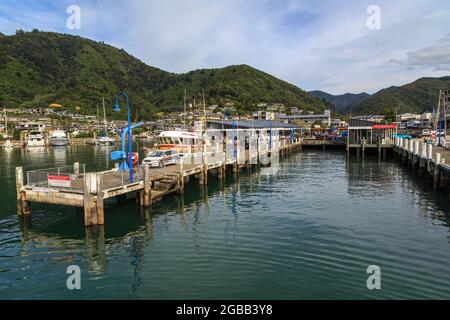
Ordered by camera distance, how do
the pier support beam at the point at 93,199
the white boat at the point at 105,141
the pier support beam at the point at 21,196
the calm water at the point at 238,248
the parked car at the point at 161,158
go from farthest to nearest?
1. the white boat at the point at 105,141
2. the parked car at the point at 161,158
3. the pier support beam at the point at 21,196
4. the pier support beam at the point at 93,199
5. the calm water at the point at 238,248

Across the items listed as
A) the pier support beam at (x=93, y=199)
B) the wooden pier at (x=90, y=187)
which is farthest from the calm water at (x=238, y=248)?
the wooden pier at (x=90, y=187)

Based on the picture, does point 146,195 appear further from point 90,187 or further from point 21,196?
point 21,196

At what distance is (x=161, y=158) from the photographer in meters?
33.7

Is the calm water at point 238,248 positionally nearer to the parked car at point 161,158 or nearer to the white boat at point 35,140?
the parked car at point 161,158

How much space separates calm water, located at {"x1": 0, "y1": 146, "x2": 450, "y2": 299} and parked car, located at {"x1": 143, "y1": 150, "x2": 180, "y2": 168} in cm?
565

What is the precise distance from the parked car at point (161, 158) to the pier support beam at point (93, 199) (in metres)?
12.6

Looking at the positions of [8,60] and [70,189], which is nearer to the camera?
[70,189]

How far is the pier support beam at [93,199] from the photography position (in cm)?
1953

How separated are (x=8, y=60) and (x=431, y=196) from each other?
677 ft

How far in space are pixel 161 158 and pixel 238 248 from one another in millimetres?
18679
